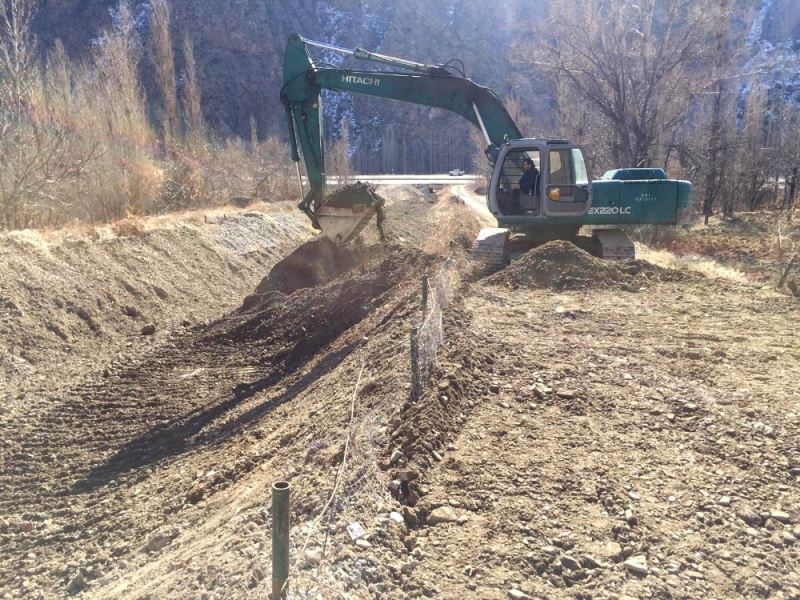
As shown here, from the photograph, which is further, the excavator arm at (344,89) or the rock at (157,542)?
the excavator arm at (344,89)

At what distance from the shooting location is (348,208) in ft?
36.8

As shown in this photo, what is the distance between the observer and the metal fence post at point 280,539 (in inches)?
86.9

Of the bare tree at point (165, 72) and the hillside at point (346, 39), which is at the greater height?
the hillside at point (346, 39)

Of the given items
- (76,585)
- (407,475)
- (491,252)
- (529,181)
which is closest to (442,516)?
(407,475)

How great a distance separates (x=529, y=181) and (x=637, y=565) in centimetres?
865

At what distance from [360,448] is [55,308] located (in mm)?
6506

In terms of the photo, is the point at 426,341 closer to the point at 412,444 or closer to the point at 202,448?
the point at 412,444

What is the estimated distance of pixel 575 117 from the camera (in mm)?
27000

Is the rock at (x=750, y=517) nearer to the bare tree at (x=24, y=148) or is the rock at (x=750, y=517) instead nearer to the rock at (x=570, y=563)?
the rock at (x=570, y=563)

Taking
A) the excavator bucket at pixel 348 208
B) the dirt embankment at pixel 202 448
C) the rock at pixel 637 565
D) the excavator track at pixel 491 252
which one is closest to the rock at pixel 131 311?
the dirt embankment at pixel 202 448

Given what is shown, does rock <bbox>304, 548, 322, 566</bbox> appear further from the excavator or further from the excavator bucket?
the excavator bucket

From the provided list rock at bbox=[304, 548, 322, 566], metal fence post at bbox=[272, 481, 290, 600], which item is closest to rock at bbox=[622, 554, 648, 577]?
rock at bbox=[304, 548, 322, 566]

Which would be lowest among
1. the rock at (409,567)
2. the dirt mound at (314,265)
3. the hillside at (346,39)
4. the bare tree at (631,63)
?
the rock at (409,567)

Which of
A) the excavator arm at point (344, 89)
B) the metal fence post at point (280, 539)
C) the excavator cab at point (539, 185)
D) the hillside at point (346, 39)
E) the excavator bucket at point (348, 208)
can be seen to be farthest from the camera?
the hillside at point (346, 39)
